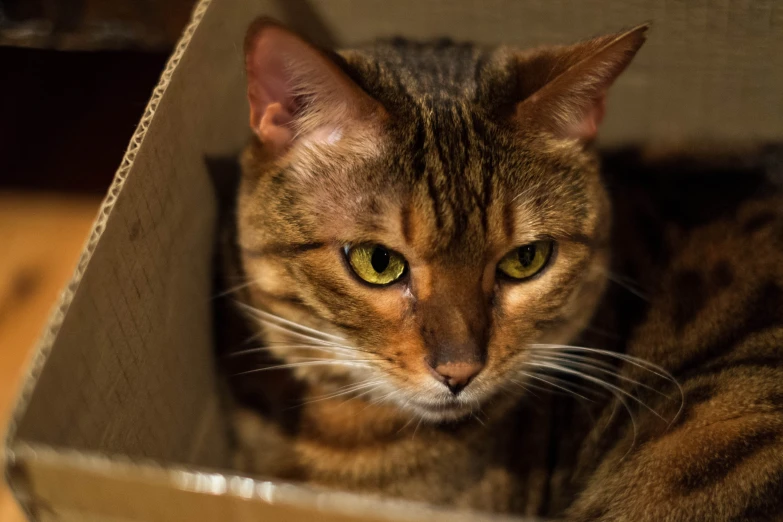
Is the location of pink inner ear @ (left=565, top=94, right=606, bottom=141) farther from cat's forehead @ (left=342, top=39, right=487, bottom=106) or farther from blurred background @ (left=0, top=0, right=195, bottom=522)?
blurred background @ (left=0, top=0, right=195, bottom=522)

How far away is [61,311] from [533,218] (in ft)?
1.91

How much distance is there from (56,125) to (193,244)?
102cm

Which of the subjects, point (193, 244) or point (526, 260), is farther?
point (193, 244)

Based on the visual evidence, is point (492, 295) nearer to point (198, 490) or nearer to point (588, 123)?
point (588, 123)

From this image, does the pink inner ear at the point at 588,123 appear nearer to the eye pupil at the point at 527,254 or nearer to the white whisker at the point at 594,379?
the eye pupil at the point at 527,254

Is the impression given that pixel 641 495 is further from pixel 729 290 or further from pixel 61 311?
pixel 61 311

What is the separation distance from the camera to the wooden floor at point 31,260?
1532 millimetres

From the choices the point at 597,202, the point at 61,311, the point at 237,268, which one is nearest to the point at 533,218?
the point at 597,202

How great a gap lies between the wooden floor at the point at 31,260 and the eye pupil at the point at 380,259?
94 centimetres

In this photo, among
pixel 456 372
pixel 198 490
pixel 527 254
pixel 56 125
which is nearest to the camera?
pixel 198 490

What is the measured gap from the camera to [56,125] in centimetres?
188

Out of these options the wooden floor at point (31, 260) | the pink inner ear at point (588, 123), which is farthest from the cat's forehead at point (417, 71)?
the wooden floor at point (31, 260)

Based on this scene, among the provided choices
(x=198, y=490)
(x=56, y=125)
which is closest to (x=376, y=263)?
(x=198, y=490)

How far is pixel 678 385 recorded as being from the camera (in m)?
1.04
